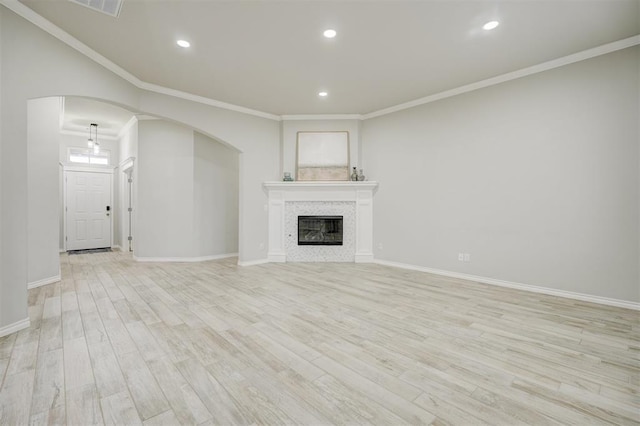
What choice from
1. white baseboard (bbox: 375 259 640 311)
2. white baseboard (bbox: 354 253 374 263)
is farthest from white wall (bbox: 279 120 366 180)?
white baseboard (bbox: 375 259 640 311)

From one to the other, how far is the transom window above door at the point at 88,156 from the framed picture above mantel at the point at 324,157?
5.71 m

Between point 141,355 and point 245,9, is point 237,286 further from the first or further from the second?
point 245,9

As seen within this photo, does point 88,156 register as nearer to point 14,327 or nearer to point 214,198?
point 214,198

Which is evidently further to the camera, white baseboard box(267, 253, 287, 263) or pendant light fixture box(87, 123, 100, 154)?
pendant light fixture box(87, 123, 100, 154)

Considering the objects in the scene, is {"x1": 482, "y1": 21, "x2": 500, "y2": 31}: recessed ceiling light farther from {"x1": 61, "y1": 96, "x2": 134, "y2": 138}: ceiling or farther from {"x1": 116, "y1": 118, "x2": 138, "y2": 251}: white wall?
{"x1": 116, "y1": 118, "x2": 138, "y2": 251}: white wall

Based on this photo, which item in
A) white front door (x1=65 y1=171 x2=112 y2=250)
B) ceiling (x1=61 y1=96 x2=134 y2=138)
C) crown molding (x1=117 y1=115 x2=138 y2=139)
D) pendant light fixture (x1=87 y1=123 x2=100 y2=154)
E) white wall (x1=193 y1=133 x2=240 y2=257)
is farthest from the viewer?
white front door (x1=65 y1=171 x2=112 y2=250)

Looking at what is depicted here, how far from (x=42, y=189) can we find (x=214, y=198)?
2.77 metres

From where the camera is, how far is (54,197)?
14.4 ft

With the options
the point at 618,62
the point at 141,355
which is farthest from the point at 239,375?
the point at 618,62

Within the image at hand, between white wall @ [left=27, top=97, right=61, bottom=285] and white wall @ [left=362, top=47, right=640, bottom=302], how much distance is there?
5.51 metres

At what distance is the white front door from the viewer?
24.4ft

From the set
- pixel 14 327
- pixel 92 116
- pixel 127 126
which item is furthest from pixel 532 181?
pixel 92 116

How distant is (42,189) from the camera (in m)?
4.18

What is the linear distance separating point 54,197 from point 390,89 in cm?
542
